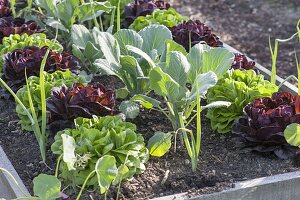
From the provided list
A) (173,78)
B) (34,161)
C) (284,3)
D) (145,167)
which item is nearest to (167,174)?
(145,167)

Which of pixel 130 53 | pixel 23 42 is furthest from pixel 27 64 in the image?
pixel 130 53

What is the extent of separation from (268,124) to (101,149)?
57 centimetres

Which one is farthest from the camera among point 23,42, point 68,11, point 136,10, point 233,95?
point 136,10

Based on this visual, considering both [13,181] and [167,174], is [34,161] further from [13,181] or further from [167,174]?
[167,174]

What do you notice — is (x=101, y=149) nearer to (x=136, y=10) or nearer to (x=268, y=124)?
(x=268, y=124)

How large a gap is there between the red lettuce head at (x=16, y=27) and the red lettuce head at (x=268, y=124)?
47.6 inches

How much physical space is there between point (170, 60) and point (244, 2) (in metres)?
3.22

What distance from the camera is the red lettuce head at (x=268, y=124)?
2.38 m

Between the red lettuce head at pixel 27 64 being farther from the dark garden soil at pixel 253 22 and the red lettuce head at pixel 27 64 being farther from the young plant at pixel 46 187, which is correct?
the dark garden soil at pixel 253 22

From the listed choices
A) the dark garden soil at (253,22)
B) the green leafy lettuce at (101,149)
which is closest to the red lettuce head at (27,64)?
the green leafy lettuce at (101,149)

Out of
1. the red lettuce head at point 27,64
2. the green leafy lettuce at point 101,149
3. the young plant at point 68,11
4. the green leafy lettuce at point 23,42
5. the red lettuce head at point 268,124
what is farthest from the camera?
the young plant at point 68,11

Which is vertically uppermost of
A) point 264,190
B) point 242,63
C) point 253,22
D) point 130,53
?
point 130,53

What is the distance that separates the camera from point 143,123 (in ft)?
8.82

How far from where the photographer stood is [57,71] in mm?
2730
